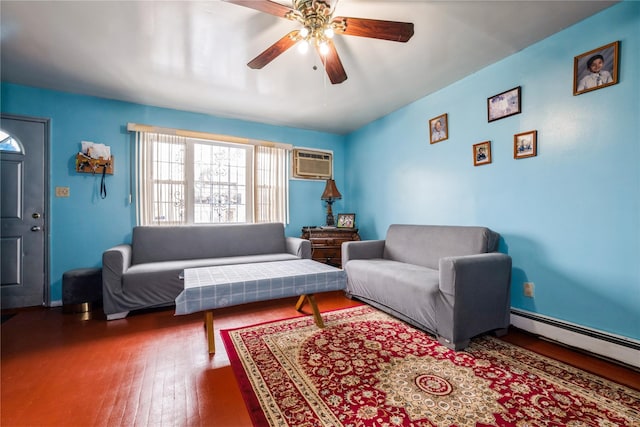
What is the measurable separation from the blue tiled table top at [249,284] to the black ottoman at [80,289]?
1.29 m

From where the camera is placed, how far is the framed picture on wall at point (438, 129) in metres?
2.83

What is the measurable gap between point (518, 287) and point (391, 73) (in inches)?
88.7

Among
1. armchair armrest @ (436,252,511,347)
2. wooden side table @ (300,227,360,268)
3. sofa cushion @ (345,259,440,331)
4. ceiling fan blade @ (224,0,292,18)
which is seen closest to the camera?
ceiling fan blade @ (224,0,292,18)

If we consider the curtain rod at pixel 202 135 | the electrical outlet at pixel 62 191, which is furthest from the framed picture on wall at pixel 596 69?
the electrical outlet at pixel 62 191

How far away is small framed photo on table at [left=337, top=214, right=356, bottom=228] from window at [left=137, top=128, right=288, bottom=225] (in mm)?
867

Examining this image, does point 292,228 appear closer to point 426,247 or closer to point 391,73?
point 426,247

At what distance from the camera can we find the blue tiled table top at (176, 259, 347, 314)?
1614 millimetres

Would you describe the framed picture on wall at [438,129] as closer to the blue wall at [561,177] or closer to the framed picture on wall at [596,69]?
the blue wall at [561,177]

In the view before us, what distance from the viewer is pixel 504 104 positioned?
231 centimetres

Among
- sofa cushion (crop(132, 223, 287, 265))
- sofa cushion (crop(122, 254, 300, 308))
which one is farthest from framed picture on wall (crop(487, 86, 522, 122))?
sofa cushion (crop(122, 254, 300, 308))

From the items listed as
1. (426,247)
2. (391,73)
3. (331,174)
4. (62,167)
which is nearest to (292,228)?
(331,174)

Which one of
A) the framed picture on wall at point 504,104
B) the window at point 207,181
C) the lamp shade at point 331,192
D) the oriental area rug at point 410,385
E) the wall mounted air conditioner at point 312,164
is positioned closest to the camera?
the oriental area rug at point 410,385

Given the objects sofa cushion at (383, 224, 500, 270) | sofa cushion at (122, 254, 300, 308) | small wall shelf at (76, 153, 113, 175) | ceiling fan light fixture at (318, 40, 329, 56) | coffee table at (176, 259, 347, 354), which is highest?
ceiling fan light fixture at (318, 40, 329, 56)

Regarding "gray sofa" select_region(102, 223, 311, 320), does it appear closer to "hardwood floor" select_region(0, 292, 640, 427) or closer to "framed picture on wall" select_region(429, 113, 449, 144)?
"hardwood floor" select_region(0, 292, 640, 427)
